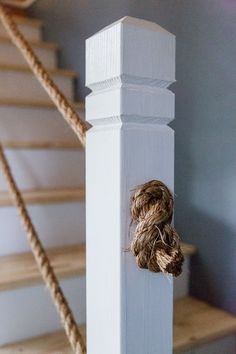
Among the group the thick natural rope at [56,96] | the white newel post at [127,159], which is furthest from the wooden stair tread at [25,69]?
the white newel post at [127,159]

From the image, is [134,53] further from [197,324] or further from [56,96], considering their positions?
[197,324]

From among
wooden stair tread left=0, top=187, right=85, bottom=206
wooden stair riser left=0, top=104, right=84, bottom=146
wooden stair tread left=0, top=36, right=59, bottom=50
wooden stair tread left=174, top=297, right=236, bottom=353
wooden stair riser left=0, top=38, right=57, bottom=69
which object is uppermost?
wooden stair tread left=0, top=36, right=59, bottom=50

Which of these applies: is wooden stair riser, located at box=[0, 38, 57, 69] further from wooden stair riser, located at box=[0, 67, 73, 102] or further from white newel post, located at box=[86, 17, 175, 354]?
white newel post, located at box=[86, 17, 175, 354]

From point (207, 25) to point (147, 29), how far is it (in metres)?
0.81

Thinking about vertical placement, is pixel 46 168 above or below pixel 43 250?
above

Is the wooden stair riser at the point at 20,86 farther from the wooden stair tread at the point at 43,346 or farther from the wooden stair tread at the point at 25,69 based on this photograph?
the wooden stair tread at the point at 43,346

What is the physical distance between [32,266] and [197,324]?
0.52m

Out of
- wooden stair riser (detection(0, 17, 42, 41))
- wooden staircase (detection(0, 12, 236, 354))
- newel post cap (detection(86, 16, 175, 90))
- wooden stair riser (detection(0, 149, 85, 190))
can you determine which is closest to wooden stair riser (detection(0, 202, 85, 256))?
wooden staircase (detection(0, 12, 236, 354))

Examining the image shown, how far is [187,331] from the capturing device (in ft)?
3.72

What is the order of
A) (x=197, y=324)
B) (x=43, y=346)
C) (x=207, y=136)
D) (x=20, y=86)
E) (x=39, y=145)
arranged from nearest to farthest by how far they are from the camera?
(x=43, y=346)
(x=197, y=324)
(x=207, y=136)
(x=39, y=145)
(x=20, y=86)

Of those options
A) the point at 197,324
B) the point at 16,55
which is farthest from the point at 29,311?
the point at 16,55

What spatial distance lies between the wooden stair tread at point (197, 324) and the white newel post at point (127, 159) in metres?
0.49

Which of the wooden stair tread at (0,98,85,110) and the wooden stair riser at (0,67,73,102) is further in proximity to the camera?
the wooden stair riser at (0,67,73,102)

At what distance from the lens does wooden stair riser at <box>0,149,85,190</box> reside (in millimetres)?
1538
